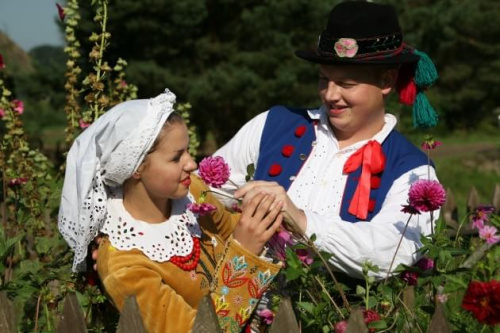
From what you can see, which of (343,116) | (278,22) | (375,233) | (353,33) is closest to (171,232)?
(375,233)

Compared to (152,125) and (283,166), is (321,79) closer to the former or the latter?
(283,166)

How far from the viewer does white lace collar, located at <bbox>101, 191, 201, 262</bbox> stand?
7.50 ft

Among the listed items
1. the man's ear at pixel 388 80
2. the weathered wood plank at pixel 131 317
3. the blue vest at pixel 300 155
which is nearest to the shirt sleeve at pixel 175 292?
the weathered wood plank at pixel 131 317

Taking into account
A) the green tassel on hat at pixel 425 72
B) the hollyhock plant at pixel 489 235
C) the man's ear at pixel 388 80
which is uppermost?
the green tassel on hat at pixel 425 72

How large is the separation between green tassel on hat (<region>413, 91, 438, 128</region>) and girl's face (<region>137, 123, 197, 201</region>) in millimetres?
982

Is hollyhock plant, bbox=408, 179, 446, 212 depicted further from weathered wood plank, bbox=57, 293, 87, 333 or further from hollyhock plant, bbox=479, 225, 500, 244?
weathered wood plank, bbox=57, 293, 87, 333

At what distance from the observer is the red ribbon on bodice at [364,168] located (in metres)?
2.78

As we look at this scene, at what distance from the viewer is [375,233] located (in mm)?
2574

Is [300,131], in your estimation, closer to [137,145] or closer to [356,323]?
[137,145]

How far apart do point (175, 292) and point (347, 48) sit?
110 centimetres

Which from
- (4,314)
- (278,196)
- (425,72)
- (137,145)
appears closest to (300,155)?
(425,72)

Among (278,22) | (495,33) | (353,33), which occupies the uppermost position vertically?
(353,33)

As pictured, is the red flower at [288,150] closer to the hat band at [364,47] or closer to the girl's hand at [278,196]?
the hat band at [364,47]

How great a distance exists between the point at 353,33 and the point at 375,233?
2.50ft
